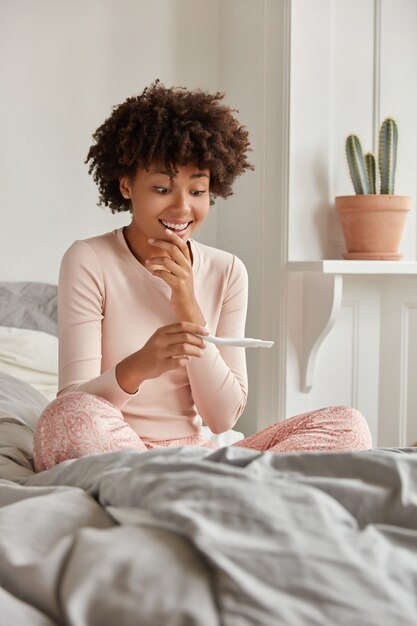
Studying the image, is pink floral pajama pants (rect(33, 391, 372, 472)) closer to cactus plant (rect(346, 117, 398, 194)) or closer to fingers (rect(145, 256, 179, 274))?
fingers (rect(145, 256, 179, 274))

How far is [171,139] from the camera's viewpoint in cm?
175

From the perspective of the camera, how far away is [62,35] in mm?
2973

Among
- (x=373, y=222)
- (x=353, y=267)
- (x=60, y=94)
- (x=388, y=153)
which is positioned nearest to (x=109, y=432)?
(x=353, y=267)

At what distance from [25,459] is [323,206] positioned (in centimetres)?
141

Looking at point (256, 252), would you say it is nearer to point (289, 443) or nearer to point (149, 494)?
point (289, 443)

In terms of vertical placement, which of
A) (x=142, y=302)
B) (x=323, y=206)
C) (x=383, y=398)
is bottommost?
(x=383, y=398)

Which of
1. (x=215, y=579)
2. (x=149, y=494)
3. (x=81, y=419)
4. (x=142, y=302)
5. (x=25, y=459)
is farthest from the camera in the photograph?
(x=142, y=302)

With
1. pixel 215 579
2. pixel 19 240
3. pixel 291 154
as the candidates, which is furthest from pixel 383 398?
pixel 215 579

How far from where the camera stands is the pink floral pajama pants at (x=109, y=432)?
1465 millimetres

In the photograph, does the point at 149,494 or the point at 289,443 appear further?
the point at 289,443

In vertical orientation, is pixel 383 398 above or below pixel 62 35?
below

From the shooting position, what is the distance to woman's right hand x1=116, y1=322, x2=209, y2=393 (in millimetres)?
1548

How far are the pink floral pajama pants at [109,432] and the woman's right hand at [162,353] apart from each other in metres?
0.06

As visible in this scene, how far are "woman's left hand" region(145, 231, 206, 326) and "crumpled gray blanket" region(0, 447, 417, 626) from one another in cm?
65
